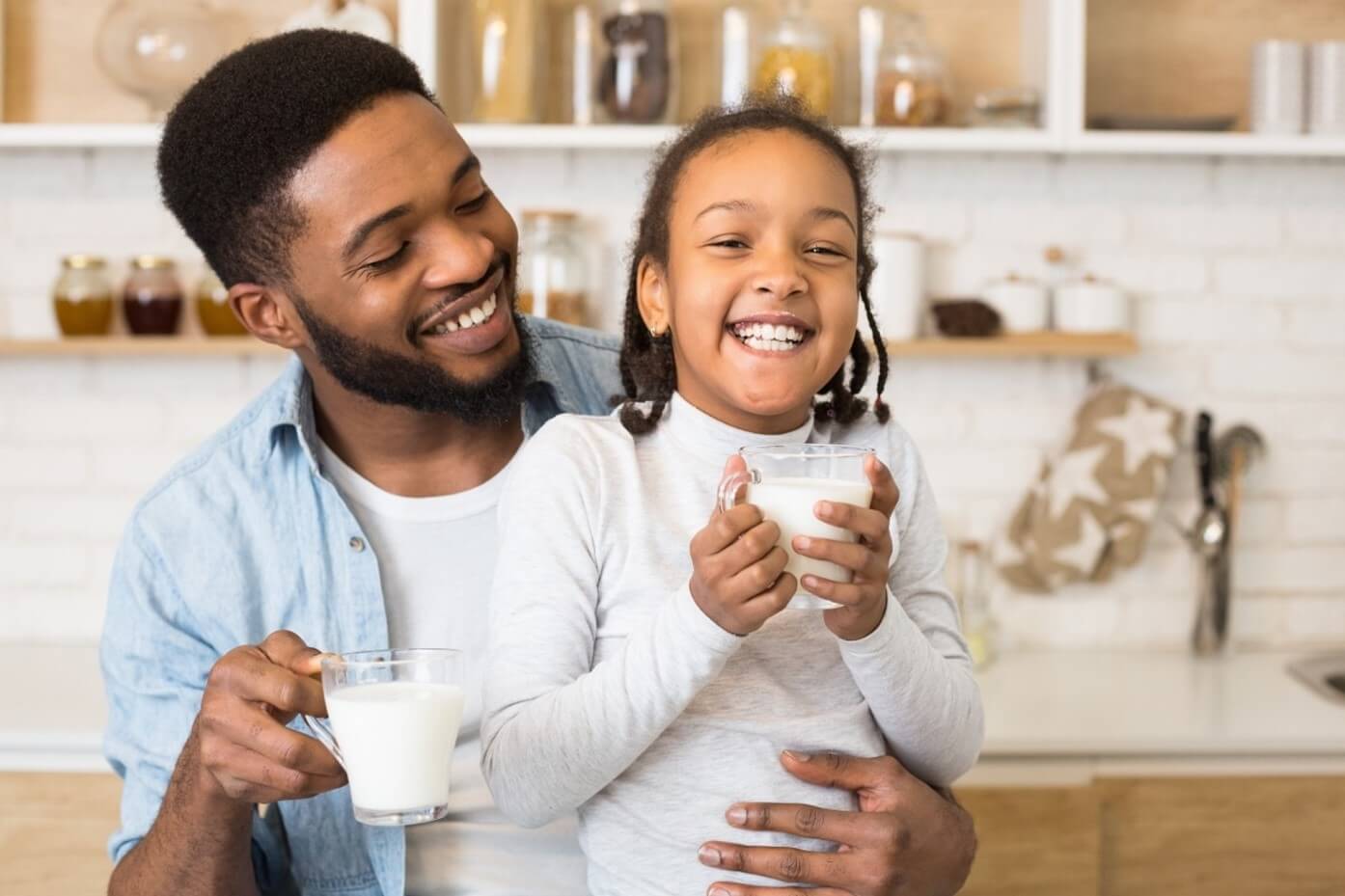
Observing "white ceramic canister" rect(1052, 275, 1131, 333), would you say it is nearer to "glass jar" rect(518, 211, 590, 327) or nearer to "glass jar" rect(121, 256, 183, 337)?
"glass jar" rect(518, 211, 590, 327)

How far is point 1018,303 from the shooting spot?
3.02m

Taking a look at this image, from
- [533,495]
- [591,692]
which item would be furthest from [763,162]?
[591,692]

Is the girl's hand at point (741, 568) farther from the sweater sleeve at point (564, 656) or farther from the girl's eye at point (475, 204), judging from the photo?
the girl's eye at point (475, 204)

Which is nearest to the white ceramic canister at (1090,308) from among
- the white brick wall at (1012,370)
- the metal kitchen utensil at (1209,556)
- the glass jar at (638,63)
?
the white brick wall at (1012,370)

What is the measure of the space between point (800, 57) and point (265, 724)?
1933 mm

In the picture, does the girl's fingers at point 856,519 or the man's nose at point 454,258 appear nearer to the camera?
the girl's fingers at point 856,519

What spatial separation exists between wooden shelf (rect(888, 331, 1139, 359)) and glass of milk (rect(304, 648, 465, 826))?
178 cm

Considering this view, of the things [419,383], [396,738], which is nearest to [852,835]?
[396,738]

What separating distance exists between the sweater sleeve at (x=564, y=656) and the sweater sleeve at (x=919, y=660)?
0.15 metres

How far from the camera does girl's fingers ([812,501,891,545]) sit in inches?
47.8

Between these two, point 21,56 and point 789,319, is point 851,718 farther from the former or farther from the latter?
point 21,56

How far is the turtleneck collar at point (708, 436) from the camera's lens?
5.01 feet

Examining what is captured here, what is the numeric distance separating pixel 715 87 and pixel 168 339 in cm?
117

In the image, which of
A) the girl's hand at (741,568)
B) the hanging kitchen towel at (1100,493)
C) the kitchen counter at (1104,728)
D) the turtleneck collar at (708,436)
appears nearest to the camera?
the girl's hand at (741,568)
